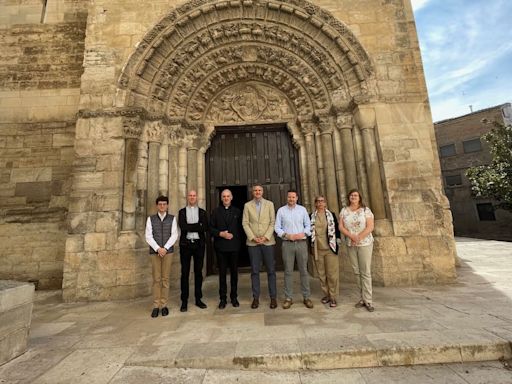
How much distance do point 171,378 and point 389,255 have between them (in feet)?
12.2

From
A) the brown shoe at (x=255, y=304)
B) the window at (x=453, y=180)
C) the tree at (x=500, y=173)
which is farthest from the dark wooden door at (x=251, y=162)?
the window at (x=453, y=180)

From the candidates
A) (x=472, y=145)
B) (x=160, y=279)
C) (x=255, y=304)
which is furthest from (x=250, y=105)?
(x=472, y=145)

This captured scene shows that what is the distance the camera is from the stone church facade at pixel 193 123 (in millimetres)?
4371

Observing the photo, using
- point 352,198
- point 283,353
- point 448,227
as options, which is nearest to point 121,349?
point 283,353

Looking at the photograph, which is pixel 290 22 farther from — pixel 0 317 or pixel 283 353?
pixel 0 317

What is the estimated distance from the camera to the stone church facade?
14.3ft

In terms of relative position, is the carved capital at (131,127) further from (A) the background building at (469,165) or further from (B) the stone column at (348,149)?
(A) the background building at (469,165)

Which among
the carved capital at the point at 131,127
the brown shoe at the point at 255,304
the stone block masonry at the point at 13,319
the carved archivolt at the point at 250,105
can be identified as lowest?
the brown shoe at the point at 255,304

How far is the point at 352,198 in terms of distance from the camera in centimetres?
350

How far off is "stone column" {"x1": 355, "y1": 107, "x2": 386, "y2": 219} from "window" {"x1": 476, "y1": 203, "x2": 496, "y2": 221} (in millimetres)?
20598

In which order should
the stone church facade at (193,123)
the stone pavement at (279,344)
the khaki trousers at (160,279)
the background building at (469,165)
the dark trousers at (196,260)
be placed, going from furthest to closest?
1. the background building at (469,165)
2. the stone church facade at (193,123)
3. the dark trousers at (196,260)
4. the khaki trousers at (160,279)
5. the stone pavement at (279,344)

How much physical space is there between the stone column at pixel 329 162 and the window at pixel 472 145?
21.7 m

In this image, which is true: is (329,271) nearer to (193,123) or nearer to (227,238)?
(227,238)

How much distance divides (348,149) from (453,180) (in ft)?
71.3
